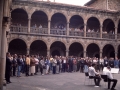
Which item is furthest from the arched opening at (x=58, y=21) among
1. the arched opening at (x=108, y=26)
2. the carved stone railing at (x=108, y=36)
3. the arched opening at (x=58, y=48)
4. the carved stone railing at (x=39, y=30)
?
the arched opening at (x=108, y=26)

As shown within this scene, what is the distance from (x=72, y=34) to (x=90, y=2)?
11.2 m

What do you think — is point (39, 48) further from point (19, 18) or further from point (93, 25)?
point (93, 25)

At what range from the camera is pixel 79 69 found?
77.0ft

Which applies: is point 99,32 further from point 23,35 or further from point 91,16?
point 23,35

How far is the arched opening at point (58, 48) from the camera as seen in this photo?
90.6 feet

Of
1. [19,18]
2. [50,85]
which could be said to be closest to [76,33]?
[19,18]

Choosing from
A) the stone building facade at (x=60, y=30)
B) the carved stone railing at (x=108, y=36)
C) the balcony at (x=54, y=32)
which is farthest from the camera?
the carved stone railing at (x=108, y=36)

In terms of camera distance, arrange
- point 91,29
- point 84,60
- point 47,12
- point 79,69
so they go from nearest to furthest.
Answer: point 84,60 → point 79,69 → point 47,12 → point 91,29

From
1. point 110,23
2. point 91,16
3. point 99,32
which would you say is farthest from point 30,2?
point 110,23

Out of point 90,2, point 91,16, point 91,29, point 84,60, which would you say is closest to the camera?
point 84,60

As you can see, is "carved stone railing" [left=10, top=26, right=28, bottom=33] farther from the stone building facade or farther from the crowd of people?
the crowd of people

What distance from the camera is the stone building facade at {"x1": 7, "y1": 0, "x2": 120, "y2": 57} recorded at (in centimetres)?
2465

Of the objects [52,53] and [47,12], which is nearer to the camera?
[47,12]

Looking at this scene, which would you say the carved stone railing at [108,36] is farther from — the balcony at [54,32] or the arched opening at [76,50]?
the arched opening at [76,50]
